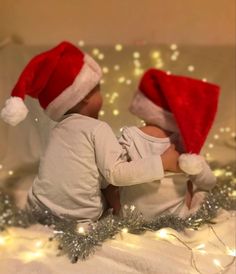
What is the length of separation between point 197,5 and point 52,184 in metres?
0.85

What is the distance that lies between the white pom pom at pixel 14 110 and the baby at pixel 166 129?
22 centimetres

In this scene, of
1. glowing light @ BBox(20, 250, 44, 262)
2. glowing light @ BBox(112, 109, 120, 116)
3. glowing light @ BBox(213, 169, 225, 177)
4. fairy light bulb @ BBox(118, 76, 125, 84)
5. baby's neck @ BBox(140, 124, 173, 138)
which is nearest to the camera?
glowing light @ BBox(20, 250, 44, 262)

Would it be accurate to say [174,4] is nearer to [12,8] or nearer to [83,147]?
[12,8]

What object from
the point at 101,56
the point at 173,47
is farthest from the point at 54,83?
the point at 173,47

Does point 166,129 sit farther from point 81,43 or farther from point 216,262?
point 81,43

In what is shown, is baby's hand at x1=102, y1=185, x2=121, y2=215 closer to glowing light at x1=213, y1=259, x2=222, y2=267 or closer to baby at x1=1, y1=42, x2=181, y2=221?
baby at x1=1, y1=42, x2=181, y2=221

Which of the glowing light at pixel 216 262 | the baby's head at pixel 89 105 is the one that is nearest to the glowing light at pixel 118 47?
the baby's head at pixel 89 105

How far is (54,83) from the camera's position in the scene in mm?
998

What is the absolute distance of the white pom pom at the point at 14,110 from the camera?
3.19 ft

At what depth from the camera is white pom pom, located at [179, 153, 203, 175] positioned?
101cm

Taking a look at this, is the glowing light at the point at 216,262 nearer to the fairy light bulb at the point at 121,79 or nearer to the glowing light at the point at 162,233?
the glowing light at the point at 162,233

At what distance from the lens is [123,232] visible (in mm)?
1021

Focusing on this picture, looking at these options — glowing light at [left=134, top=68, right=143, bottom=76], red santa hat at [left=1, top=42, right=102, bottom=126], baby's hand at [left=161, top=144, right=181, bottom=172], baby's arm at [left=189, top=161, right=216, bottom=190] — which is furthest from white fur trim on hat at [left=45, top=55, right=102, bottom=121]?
glowing light at [left=134, top=68, right=143, bottom=76]

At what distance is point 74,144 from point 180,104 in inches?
9.1
